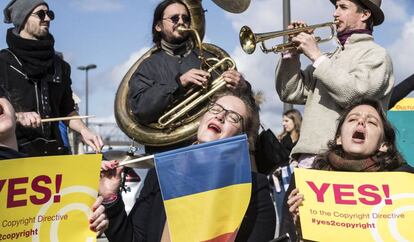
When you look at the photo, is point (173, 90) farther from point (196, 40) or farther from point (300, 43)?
point (300, 43)

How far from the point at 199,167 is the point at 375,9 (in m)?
1.78

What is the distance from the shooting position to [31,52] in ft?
15.4

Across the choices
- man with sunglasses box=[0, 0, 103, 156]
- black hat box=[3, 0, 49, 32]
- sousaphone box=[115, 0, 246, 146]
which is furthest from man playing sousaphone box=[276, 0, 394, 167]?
black hat box=[3, 0, 49, 32]

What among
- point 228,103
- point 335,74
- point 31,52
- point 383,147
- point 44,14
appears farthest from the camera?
point 44,14

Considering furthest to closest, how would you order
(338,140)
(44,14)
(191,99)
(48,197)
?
(191,99)
(44,14)
(338,140)
(48,197)

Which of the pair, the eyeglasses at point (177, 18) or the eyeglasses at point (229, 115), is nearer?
the eyeglasses at point (229, 115)

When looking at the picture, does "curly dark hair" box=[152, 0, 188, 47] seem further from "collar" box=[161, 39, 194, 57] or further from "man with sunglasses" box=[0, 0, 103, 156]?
"man with sunglasses" box=[0, 0, 103, 156]

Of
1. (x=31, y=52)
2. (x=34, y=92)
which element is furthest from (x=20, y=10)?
(x=34, y=92)

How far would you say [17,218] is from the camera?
10.5 ft

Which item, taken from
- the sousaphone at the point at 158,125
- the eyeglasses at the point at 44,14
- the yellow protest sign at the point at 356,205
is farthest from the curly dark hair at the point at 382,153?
the eyeglasses at the point at 44,14

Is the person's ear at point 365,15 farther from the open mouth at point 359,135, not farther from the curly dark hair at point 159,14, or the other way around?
the curly dark hair at point 159,14

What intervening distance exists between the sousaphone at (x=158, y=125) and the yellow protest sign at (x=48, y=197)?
1638 millimetres

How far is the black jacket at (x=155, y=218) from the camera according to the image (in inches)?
141

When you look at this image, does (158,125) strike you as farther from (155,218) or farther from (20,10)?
(155,218)
